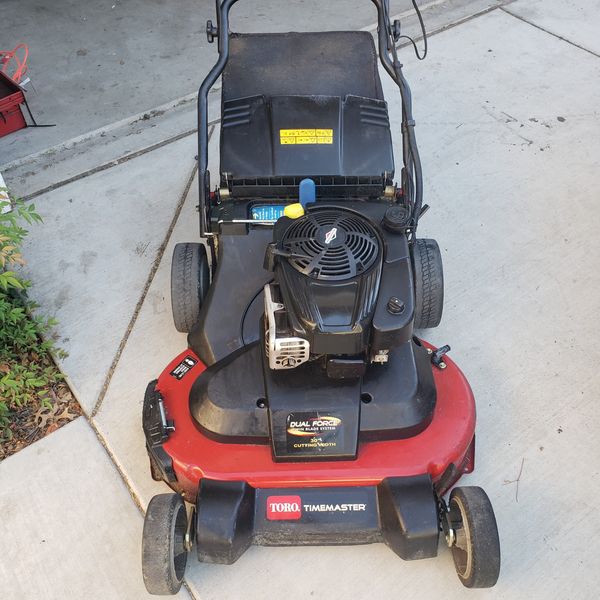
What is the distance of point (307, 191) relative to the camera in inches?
70.6

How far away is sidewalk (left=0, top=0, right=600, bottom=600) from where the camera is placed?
174 cm

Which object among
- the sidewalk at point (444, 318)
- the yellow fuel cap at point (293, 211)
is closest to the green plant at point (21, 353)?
the sidewalk at point (444, 318)

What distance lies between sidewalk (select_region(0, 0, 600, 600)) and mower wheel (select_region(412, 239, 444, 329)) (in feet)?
0.71

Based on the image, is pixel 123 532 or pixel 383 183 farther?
pixel 383 183

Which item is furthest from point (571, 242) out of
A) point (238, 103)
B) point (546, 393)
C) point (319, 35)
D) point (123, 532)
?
point (123, 532)

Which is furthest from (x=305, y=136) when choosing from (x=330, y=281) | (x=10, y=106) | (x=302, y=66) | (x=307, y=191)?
(x=10, y=106)

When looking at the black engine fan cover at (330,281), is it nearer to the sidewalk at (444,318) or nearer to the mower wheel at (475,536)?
the mower wheel at (475,536)

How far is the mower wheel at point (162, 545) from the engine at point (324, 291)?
43 centimetres

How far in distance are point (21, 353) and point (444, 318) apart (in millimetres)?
1456

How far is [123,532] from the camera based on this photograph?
181cm

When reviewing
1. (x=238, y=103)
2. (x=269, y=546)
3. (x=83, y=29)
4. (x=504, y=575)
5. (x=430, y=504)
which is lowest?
(x=504, y=575)

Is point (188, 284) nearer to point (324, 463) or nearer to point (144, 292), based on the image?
point (144, 292)

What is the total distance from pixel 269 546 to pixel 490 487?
0.67 metres

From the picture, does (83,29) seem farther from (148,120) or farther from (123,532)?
(123,532)
